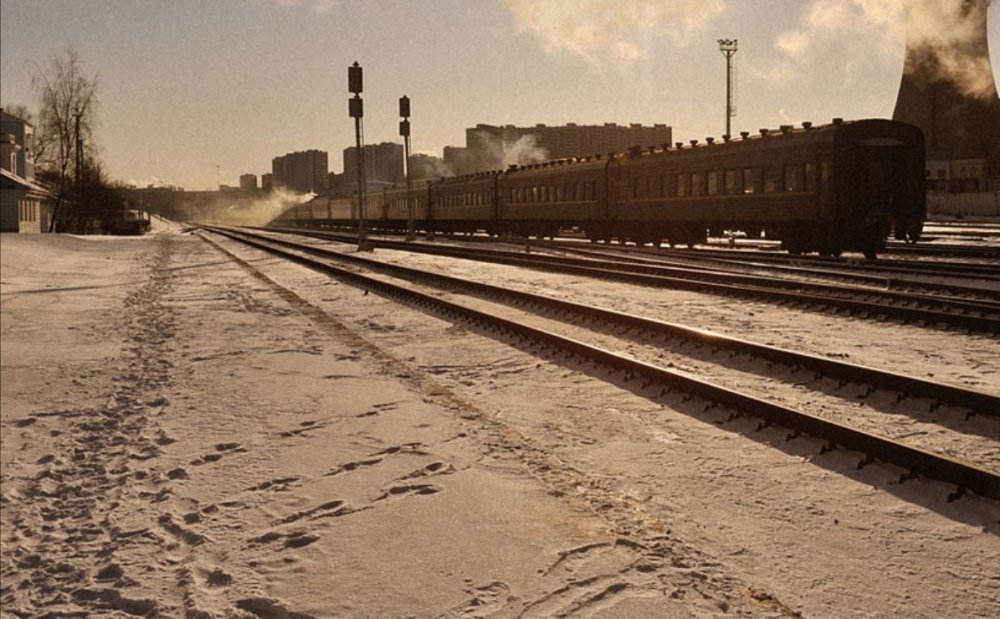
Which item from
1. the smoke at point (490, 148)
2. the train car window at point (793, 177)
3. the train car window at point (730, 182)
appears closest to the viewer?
the train car window at point (793, 177)

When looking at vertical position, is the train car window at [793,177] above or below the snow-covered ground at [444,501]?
above

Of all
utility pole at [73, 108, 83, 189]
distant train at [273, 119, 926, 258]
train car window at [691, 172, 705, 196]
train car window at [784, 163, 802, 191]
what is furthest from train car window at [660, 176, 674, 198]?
utility pole at [73, 108, 83, 189]

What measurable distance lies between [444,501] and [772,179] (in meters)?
18.9

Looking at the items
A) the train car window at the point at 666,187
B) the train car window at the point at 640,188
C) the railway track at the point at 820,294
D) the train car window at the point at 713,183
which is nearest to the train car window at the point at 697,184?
the train car window at the point at 713,183

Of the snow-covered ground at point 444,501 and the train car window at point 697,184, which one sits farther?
the train car window at point 697,184

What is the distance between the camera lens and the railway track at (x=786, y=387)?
529cm

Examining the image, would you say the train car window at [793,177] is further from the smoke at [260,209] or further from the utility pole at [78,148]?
the smoke at [260,209]

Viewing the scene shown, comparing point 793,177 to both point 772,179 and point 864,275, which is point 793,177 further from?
point 864,275

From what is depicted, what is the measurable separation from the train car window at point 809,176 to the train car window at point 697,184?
425 centimetres

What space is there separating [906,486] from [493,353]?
5.51 metres

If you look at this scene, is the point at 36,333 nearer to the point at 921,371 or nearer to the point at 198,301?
the point at 198,301

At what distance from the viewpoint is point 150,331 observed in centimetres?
1222

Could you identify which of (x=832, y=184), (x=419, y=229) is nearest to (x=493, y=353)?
(x=832, y=184)

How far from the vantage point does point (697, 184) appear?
2519 cm
